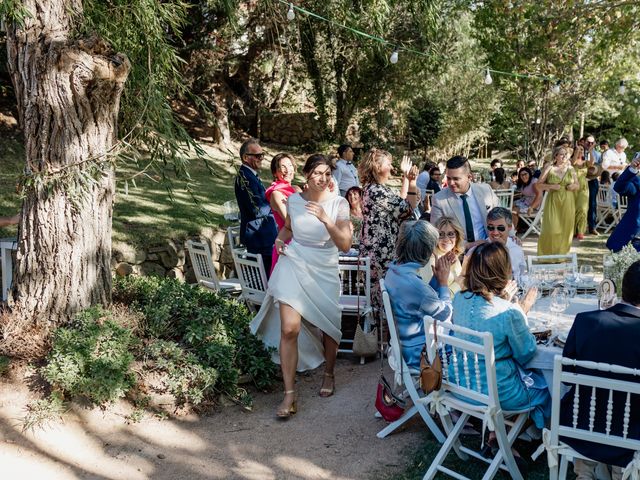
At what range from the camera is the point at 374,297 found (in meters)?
5.60

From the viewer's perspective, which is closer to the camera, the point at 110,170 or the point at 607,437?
the point at 607,437

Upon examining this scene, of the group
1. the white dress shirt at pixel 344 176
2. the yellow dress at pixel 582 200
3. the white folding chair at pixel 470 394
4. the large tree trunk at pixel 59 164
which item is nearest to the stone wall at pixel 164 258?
the large tree trunk at pixel 59 164

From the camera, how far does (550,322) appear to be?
387cm

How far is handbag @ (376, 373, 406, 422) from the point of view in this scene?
4.18 m

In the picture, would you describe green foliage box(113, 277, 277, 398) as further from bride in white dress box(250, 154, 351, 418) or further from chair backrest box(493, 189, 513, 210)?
chair backrest box(493, 189, 513, 210)

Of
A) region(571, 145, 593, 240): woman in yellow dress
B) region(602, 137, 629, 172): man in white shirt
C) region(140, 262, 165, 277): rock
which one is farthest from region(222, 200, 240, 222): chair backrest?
region(602, 137, 629, 172): man in white shirt

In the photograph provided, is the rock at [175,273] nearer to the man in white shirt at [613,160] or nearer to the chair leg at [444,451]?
the chair leg at [444,451]

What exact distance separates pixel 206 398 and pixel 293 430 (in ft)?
2.27

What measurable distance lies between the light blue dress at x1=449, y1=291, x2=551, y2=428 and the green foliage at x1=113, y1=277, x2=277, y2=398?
6.12ft

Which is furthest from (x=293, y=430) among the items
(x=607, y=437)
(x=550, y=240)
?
(x=550, y=240)

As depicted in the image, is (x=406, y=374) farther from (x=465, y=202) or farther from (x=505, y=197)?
(x=505, y=197)

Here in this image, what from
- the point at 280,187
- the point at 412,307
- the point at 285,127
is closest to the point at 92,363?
the point at 412,307

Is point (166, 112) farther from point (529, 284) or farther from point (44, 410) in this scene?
point (529, 284)

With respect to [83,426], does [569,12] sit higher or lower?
higher
